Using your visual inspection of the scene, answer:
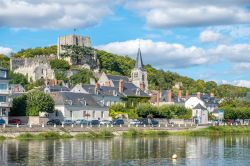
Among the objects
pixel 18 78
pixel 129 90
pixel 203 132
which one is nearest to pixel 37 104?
pixel 203 132

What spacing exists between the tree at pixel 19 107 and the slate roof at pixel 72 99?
866cm

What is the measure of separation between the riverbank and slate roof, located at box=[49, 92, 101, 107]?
1538 centimetres

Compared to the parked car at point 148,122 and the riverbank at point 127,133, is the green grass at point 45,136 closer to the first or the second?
the riverbank at point 127,133

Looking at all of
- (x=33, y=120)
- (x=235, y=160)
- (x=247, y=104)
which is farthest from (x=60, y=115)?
(x=247, y=104)

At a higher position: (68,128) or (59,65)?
(59,65)

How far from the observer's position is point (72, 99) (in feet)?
305

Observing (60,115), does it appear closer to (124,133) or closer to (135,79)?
(124,133)

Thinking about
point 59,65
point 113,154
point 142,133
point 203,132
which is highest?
point 59,65

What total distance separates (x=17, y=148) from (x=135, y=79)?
8531 cm

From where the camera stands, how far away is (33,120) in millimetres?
81062

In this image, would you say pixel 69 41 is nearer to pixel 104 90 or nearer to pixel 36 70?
pixel 36 70

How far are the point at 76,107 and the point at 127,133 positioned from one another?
1681cm

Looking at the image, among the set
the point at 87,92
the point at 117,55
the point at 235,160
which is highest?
the point at 117,55

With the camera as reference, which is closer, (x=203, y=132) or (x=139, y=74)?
(x=203, y=132)
